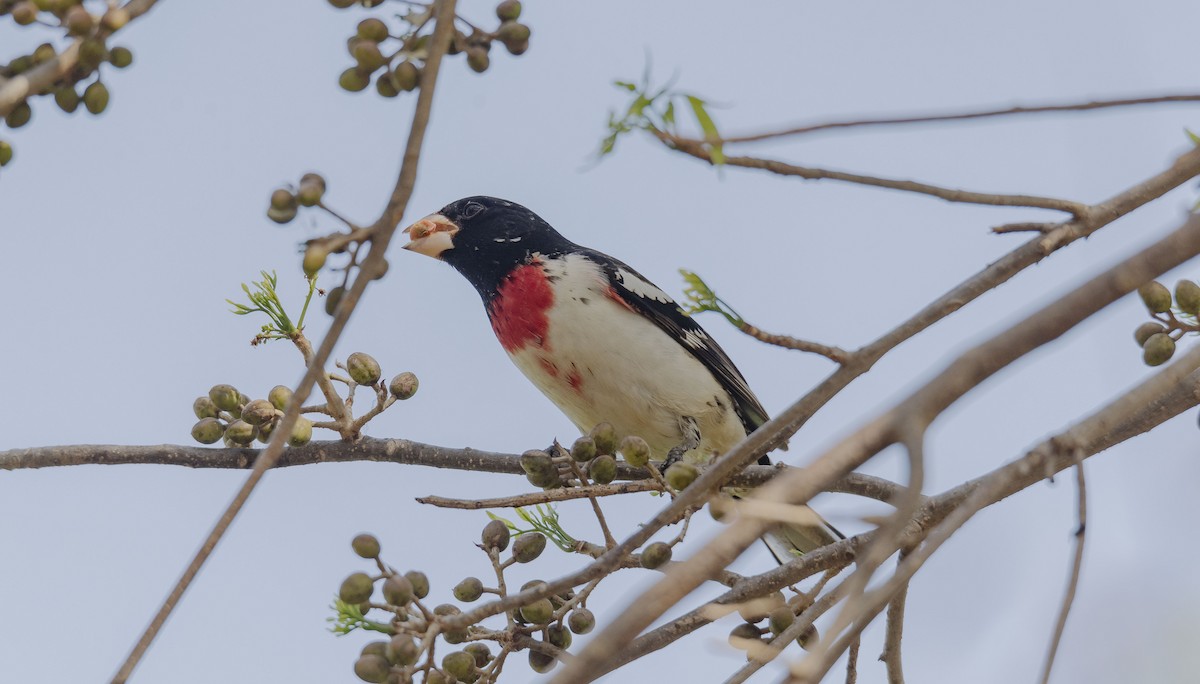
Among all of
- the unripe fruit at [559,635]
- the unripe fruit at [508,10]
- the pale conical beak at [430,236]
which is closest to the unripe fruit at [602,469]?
the unripe fruit at [559,635]

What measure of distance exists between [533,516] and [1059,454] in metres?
1.73

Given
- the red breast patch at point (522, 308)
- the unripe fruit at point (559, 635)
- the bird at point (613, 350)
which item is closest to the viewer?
the unripe fruit at point (559, 635)

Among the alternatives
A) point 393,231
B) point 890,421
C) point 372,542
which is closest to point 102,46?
point 393,231

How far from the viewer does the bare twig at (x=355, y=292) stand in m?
1.75

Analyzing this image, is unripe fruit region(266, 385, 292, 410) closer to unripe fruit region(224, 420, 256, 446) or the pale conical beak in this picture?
unripe fruit region(224, 420, 256, 446)

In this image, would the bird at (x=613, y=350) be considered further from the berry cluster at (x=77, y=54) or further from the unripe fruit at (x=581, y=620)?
the berry cluster at (x=77, y=54)

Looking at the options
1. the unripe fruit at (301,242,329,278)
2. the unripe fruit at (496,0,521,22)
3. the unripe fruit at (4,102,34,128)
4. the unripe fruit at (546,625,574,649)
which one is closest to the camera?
the unripe fruit at (301,242,329,278)

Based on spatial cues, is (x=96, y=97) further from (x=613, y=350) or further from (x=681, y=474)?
(x=613, y=350)

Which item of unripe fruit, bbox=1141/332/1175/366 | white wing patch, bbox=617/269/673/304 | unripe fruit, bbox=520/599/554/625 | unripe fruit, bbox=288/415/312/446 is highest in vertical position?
white wing patch, bbox=617/269/673/304

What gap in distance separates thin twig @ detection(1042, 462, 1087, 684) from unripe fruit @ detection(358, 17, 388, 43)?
4.85 ft

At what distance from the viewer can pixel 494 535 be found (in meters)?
2.84

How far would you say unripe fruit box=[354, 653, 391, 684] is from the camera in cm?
223

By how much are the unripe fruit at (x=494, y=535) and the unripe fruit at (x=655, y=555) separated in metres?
0.33

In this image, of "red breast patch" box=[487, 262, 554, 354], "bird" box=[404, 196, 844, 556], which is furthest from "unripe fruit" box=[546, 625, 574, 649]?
"red breast patch" box=[487, 262, 554, 354]
